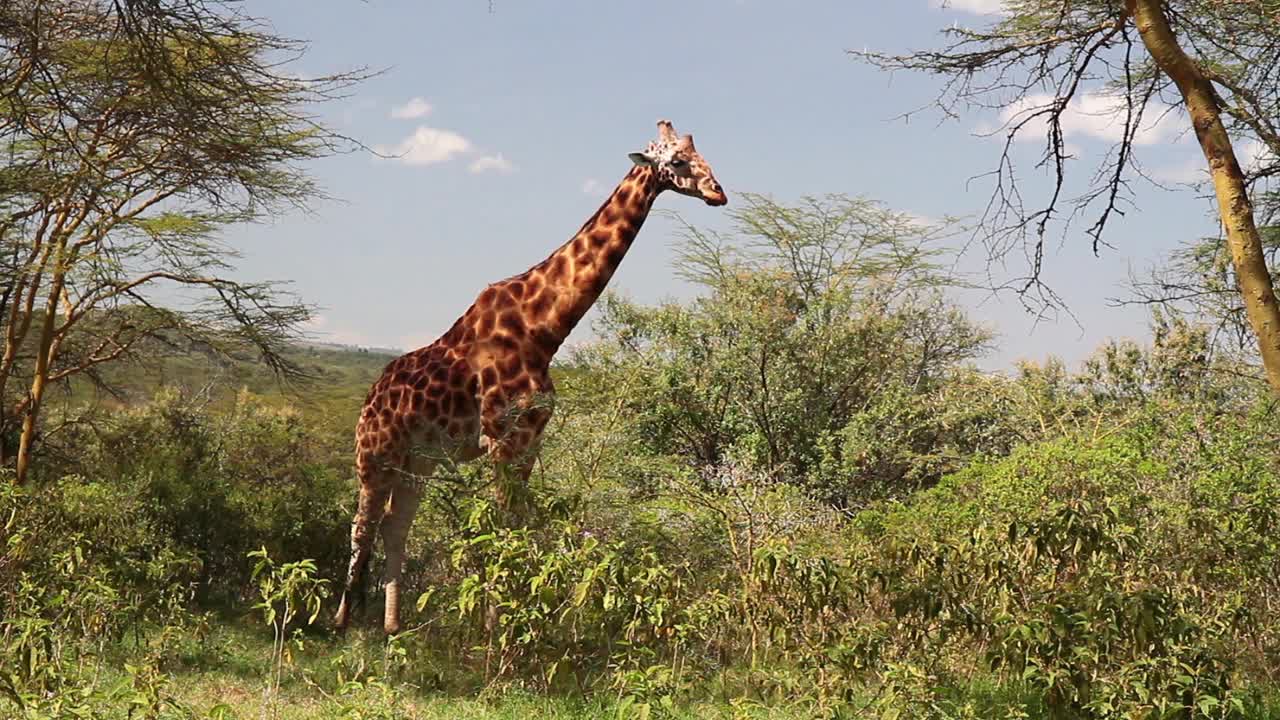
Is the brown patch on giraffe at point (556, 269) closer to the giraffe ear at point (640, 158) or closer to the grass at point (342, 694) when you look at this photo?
the giraffe ear at point (640, 158)

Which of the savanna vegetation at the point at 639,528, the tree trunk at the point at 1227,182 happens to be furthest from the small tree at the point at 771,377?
the tree trunk at the point at 1227,182

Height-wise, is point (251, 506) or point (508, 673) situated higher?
point (251, 506)

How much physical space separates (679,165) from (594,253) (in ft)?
2.80

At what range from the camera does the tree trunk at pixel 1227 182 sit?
5742mm

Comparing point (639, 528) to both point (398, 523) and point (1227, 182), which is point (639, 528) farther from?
point (1227, 182)

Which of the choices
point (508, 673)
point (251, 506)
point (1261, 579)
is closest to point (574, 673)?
point (508, 673)

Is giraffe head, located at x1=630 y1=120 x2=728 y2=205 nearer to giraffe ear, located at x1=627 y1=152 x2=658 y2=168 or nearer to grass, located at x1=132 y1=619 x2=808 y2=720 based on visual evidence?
giraffe ear, located at x1=627 y1=152 x2=658 y2=168

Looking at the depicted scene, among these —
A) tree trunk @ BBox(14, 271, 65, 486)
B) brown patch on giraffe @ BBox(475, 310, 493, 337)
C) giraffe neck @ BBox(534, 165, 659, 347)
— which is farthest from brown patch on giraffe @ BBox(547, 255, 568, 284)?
tree trunk @ BBox(14, 271, 65, 486)

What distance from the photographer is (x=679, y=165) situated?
798 cm

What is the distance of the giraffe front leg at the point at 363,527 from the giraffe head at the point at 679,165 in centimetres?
299

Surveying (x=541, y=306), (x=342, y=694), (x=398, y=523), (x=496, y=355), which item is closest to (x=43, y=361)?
(x=398, y=523)

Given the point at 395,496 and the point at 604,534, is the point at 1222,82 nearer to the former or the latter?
the point at 604,534

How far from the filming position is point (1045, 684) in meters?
5.11

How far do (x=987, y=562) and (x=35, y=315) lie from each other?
1257 centimetres
